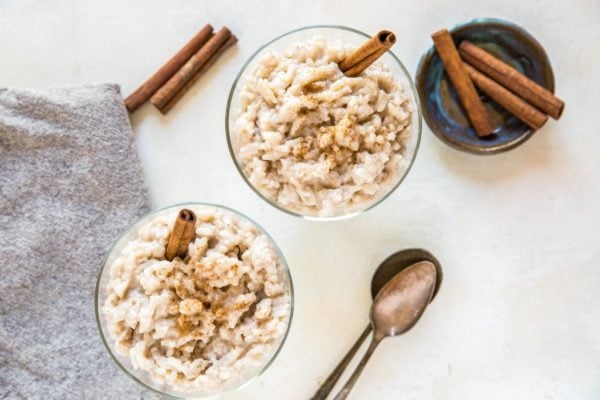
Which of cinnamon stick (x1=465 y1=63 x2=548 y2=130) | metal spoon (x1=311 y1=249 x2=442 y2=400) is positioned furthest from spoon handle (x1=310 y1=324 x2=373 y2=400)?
cinnamon stick (x1=465 y1=63 x2=548 y2=130)

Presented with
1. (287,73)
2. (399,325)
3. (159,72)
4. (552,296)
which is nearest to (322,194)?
(287,73)

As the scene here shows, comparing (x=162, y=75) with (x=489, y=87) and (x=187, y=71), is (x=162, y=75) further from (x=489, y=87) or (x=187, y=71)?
(x=489, y=87)

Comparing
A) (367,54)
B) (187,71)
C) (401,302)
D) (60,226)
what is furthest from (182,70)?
(401,302)

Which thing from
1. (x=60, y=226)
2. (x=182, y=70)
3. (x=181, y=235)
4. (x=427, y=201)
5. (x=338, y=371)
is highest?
(x=427, y=201)

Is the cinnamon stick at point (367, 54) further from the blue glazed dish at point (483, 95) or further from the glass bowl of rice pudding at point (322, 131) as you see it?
the blue glazed dish at point (483, 95)

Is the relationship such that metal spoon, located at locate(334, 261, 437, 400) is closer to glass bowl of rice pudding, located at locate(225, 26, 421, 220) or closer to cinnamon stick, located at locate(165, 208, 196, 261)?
glass bowl of rice pudding, located at locate(225, 26, 421, 220)

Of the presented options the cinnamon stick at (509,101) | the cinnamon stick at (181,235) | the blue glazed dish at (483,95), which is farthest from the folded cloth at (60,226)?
the cinnamon stick at (509,101)
